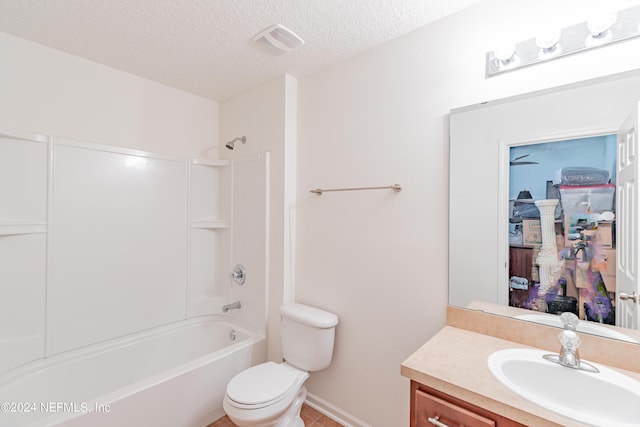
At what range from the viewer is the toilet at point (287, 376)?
1529mm

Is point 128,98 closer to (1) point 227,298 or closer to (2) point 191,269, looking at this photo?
(2) point 191,269

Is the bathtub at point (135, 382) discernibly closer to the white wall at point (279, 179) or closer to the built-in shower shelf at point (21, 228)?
the white wall at point (279, 179)

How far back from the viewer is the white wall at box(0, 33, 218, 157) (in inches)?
70.2

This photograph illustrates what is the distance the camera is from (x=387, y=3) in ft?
4.76

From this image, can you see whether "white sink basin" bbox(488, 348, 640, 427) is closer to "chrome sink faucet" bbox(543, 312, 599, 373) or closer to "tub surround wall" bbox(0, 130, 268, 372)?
"chrome sink faucet" bbox(543, 312, 599, 373)

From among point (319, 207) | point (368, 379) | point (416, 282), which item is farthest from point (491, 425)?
point (319, 207)

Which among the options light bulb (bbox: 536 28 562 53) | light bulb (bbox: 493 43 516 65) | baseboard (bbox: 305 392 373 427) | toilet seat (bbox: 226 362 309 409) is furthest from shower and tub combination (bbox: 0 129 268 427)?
light bulb (bbox: 536 28 562 53)

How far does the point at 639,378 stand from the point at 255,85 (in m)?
2.70

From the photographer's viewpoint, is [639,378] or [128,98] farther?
[128,98]

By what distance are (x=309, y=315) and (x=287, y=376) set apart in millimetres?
377

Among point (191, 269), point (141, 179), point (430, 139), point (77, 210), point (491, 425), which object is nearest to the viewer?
point (491, 425)

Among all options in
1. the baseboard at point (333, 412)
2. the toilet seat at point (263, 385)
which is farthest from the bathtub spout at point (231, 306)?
the baseboard at point (333, 412)

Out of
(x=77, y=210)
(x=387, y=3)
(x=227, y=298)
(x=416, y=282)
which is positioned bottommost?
(x=227, y=298)

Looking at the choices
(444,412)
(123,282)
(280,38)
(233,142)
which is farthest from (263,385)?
(280,38)
